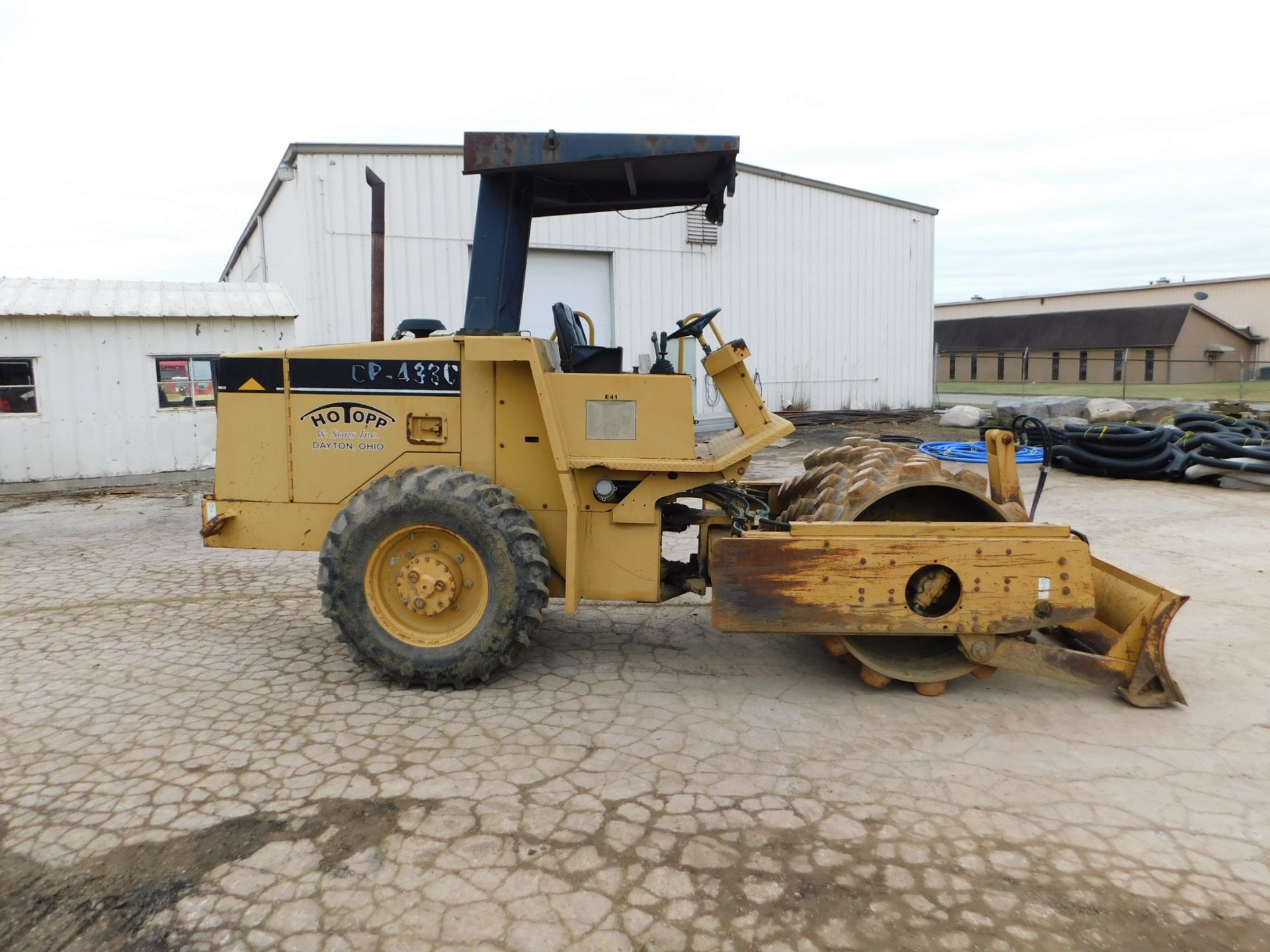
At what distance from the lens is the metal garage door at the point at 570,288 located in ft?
49.4

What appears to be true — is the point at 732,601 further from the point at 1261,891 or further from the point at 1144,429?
the point at 1144,429

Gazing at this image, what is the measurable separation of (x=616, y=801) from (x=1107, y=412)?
19074mm

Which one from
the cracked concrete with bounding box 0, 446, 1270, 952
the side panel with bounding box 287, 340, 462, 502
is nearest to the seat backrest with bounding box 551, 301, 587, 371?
the side panel with bounding box 287, 340, 462, 502

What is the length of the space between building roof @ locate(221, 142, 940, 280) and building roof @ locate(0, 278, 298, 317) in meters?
2.03

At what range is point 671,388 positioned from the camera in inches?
170

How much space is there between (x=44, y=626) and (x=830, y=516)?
15.5 ft

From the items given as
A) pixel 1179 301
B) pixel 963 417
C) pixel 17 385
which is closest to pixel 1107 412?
pixel 963 417

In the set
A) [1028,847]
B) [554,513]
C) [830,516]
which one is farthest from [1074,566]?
[554,513]

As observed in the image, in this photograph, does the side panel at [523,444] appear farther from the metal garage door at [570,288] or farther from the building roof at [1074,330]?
the building roof at [1074,330]

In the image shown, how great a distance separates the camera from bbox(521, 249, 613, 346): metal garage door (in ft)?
49.4

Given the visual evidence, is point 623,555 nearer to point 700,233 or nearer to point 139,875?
point 139,875

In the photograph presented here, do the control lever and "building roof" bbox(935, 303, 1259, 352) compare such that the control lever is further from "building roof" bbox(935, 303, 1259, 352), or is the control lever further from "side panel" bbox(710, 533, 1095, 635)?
"building roof" bbox(935, 303, 1259, 352)

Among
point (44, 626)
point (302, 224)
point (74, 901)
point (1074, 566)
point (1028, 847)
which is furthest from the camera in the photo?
point (302, 224)

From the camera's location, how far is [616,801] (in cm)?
333
